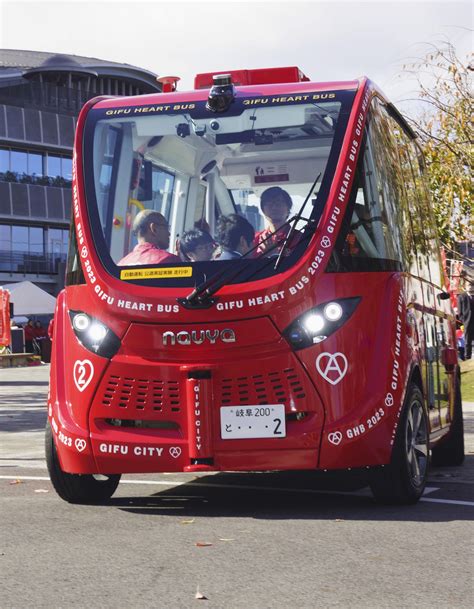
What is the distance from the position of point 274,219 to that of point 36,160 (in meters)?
62.9

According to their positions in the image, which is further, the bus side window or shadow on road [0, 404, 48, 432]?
shadow on road [0, 404, 48, 432]

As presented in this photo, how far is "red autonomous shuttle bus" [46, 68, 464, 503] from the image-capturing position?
25.9 ft

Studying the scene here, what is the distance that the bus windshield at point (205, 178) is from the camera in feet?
27.4

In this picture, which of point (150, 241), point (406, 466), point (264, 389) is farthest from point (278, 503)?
point (150, 241)

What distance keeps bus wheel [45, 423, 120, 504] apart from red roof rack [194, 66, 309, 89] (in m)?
2.90

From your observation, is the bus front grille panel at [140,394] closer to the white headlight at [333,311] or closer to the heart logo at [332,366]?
the heart logo at [332,366]

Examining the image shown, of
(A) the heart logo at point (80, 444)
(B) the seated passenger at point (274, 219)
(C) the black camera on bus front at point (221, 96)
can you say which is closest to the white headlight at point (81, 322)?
(A) the heart logo at point (80, 444)

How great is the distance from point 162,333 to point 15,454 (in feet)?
18.4

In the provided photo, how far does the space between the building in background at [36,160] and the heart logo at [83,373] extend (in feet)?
195

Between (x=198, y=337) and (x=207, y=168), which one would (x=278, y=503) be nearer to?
(x=198, y=337)

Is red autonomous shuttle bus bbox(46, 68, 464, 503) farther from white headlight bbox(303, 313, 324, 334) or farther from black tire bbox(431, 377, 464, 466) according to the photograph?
black tire bbox(431, 377, 464, 466)

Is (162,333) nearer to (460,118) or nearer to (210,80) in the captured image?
(210,80)

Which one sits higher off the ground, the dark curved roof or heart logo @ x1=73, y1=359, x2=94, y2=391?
the dark curved roof

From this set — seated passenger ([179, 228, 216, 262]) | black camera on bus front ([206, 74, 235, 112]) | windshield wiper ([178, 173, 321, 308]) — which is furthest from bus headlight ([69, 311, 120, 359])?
black camera on bus front ([206, 74, 235, 112])
